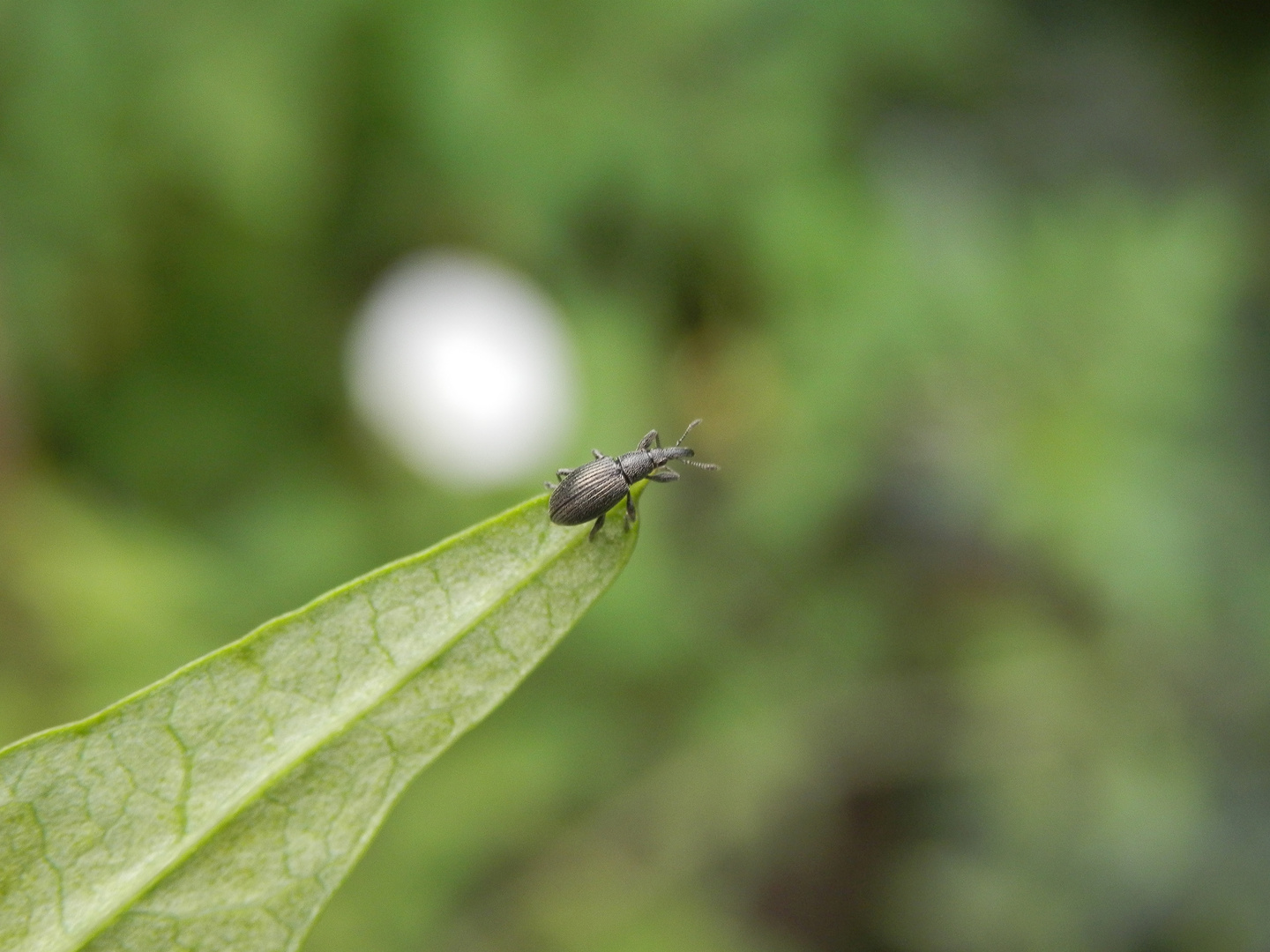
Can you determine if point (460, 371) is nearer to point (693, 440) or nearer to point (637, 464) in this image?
point (693, 440)

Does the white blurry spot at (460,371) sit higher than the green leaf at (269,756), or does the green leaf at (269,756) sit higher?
the white blurry spot at (460,371)

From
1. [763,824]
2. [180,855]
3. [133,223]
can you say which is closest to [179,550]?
[133,223]

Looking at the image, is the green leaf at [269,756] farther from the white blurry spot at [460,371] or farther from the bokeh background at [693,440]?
the white blurry spot at [460,371]

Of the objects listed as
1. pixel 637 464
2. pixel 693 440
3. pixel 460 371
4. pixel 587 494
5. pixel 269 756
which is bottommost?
pixel 269 756

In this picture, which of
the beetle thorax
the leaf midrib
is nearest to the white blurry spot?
the beetle thorax

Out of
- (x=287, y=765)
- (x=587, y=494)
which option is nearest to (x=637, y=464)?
(x=587, y=494)

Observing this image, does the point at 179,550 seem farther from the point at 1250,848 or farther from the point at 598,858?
the point at 1250,848

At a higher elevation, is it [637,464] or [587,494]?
[637,464]

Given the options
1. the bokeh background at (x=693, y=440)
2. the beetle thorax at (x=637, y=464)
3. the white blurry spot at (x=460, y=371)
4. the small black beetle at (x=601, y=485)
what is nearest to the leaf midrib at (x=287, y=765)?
the small black beetle at (x=601, y=485)
